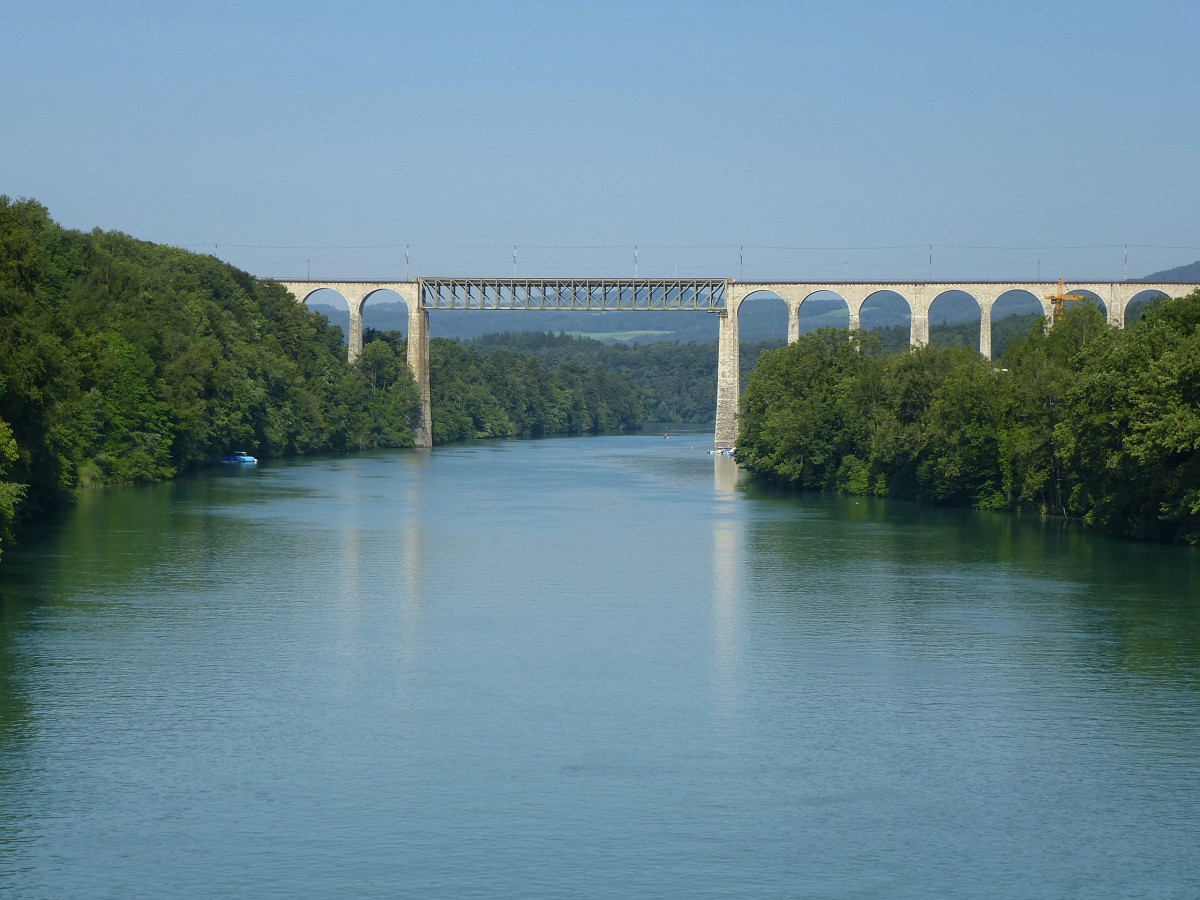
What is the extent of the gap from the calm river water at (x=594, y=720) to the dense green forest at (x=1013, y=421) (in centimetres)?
350

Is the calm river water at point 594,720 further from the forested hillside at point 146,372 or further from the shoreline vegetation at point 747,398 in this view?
the forested hillside at point 146,372

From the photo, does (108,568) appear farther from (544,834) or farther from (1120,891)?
(1120,891)

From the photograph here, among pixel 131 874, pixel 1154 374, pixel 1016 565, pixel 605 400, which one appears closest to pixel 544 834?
pixel 131 874

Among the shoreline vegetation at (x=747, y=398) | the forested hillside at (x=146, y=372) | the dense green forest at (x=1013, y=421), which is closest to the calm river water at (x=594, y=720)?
the dense green forest at (x=1013, y=421)

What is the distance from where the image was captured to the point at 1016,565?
144ft

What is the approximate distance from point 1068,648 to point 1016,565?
43.8 feet

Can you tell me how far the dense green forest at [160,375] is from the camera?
139 ft

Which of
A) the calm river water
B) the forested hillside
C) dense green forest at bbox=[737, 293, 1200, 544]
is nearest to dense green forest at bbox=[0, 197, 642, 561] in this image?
the forested hillside

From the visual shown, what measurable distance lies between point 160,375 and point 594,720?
55887 mm

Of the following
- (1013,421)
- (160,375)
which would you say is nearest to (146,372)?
(160,375)

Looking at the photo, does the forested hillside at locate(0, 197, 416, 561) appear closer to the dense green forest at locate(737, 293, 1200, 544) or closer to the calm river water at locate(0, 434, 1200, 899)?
the calm river water at locate(0, 434, 1200, 899)

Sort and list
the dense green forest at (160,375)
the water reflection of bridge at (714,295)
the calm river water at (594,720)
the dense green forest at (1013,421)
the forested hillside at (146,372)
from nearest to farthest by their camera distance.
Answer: the calm river water at (594,720), the forested hillside at (146,372), the dense green forest at (160,375), the dense green forest at (1013,421), the water reflection of bridge at (714,295)

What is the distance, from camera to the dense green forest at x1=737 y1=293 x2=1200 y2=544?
152 ft

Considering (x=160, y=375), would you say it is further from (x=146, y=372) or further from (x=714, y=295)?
(x=714, y=295)
